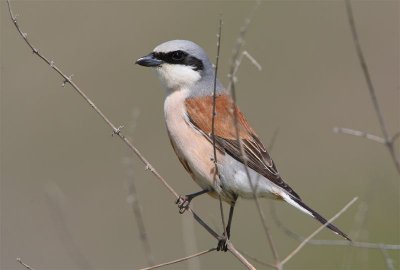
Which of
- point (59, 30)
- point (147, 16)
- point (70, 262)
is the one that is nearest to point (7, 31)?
point (59, 30)

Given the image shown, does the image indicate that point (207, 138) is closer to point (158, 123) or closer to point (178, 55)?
point (178, 55)

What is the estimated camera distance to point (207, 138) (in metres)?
4.03

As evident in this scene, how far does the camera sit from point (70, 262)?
757 cm

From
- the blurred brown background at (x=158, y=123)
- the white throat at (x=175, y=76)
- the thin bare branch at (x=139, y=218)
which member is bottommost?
the blurred brown background at (x=158, y=123)

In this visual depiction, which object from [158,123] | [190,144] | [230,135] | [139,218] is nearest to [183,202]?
[190,144]

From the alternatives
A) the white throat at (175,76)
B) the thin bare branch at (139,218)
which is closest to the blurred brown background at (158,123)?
the white throat at (175,76)

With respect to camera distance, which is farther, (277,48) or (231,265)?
(277,48)

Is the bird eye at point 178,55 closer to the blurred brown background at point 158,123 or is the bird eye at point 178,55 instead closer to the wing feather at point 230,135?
the wing feather at point 230,135

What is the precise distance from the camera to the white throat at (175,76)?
434cm

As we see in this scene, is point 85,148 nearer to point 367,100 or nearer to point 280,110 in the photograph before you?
point 280,110

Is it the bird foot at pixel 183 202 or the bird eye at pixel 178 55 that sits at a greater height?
the bird eye at pixel 178 55

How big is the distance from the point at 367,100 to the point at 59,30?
4256 millimetres

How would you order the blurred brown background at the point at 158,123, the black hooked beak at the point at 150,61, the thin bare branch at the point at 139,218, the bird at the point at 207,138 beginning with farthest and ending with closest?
the blurred brown background at the point at 158,123 → the black hooked beak at the point at 150,61 → the bird at the point at 207,138 → the thin bare branch at the point at 139,218

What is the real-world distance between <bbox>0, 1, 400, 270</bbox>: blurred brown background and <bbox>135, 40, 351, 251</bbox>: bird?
2.61 metres
